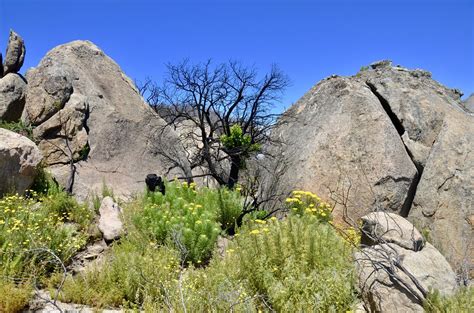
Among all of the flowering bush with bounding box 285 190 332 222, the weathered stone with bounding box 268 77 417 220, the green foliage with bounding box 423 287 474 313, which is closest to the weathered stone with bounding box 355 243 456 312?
the green foliage with bounding box 423 287 474 313

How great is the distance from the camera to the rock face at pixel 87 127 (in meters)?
9.97

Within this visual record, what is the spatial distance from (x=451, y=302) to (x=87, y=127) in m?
8.54

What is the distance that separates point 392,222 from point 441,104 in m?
4.93

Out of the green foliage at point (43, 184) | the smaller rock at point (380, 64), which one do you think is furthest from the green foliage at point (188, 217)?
the smaller rock at point (380, 64)

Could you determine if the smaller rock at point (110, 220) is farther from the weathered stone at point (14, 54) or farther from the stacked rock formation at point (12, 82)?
the weathered stone at point (14, 54)

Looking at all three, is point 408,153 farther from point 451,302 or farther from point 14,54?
point 14,54

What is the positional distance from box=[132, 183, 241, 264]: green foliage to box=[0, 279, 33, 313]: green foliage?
1785 mm

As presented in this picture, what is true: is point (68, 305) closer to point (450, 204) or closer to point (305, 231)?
point (305, 231)

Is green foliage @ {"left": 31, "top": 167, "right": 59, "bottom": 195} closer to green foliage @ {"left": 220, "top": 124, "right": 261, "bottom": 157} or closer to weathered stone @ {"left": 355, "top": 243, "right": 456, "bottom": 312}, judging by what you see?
weathered stone @ {"left": 355, "top": 243, "right": 456, "bottom": 312}

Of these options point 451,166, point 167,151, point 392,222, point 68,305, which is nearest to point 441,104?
point 451,166

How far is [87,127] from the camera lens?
1055 centimetres

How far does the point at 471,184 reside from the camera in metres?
8.70

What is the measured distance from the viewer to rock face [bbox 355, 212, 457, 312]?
195 inches

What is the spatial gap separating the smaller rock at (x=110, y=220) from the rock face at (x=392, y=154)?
3.54 metres
